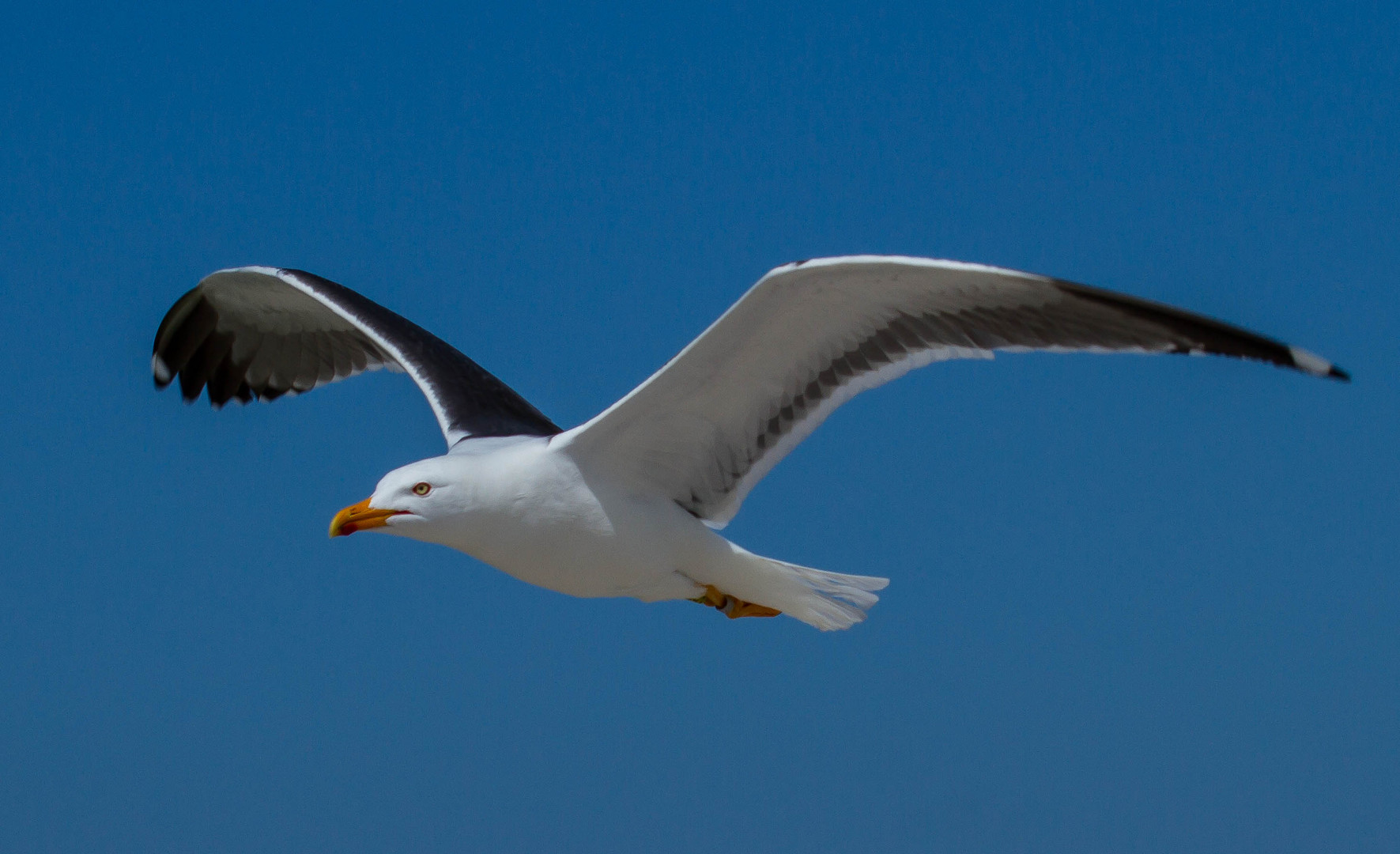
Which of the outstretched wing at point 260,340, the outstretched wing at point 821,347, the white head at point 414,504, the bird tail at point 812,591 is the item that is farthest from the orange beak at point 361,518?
the outstretched wing at point 260,340

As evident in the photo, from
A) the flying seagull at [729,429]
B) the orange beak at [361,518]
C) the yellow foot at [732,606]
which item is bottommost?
the orange beak at [361,518]

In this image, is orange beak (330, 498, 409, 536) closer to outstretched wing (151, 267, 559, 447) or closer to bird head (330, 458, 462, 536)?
bird head (330, 458, 462, 536)

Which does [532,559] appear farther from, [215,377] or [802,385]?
[215,377]

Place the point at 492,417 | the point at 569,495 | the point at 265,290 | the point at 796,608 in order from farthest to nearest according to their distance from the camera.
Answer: the point at 265,290 → the point at 492,417 → the point at 796,608 → the point at 569,495

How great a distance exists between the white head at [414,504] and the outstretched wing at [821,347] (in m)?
0.55

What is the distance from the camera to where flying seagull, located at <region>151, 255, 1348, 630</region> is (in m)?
5.29

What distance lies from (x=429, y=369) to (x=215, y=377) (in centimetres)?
249

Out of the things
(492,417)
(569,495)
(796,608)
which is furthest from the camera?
(492,417)

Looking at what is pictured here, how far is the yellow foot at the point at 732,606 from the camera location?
6.82 metres

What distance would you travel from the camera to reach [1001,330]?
218 inches

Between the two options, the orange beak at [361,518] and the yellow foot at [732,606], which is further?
the yellow foot at [732,606]

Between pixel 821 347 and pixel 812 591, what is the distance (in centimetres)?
143

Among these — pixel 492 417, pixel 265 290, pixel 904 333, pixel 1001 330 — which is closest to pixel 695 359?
pixel 904 333

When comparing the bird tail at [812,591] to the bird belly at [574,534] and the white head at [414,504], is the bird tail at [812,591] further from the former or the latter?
the white head at [414,504]
